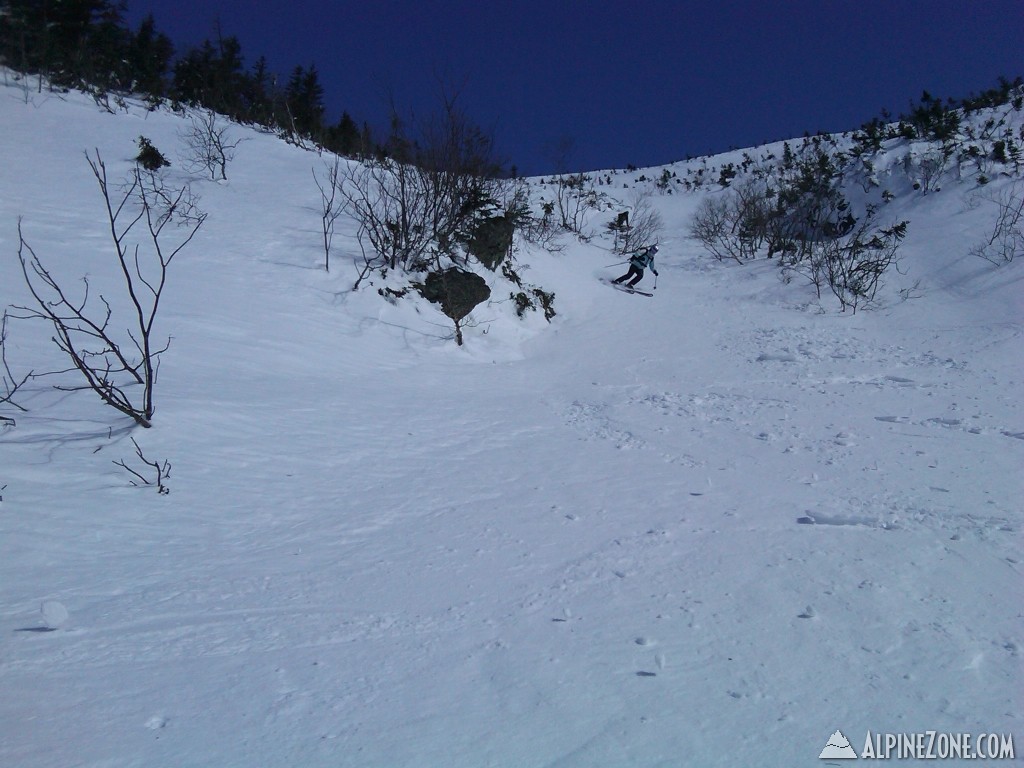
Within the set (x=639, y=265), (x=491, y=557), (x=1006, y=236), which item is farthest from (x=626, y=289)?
(x=491, y=557)

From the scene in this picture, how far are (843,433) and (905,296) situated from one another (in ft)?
28.2

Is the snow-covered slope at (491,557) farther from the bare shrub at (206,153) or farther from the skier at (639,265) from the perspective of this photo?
the bare shrub at (206,153)

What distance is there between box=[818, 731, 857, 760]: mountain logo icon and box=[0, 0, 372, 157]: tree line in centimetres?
1644

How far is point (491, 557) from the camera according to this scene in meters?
3.88

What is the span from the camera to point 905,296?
12914 mm

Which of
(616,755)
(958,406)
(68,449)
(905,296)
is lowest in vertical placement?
(616,755)

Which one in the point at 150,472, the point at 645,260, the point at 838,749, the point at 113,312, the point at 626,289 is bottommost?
the point at 838,749

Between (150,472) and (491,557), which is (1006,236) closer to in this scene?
(491,557)

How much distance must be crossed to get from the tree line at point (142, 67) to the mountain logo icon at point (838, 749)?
16.4 meters

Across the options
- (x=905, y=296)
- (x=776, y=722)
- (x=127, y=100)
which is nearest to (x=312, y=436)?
(x=776, y=722)

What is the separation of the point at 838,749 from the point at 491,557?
2102mm

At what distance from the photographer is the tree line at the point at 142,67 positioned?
826 inches

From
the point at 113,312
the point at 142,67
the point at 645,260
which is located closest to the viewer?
the point at 113,312

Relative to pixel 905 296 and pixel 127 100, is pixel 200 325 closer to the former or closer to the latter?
pixel 905 296
